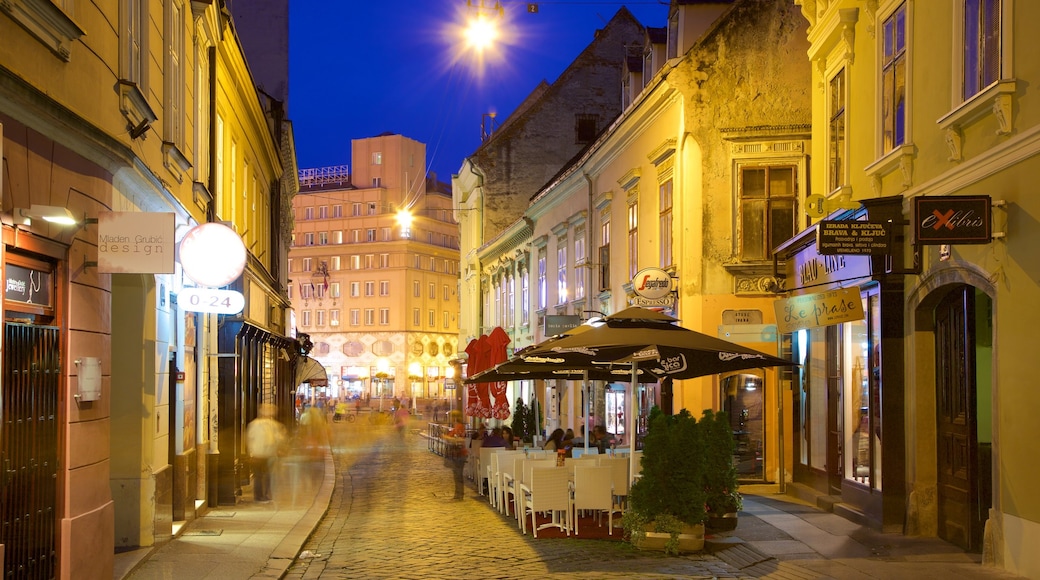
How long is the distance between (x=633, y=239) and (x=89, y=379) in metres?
15.9

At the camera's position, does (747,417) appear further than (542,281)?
No

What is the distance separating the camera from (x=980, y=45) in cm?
1052

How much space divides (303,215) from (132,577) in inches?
3448

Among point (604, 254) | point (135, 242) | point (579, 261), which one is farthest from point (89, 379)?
point (579, 261)

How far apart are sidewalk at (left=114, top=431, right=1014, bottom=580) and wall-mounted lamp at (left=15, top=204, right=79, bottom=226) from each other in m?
4.07

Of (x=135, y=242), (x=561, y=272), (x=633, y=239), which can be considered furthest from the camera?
(x=561, y=272)

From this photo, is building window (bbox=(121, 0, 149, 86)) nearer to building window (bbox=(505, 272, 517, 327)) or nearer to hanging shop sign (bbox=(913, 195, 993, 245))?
hanging shop sign (bbox=(913, 195, 993, 245))

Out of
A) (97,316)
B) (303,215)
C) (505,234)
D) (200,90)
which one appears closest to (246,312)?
(200,90)

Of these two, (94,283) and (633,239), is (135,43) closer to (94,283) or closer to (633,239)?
(94,283)

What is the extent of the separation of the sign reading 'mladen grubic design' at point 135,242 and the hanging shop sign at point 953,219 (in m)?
7.05

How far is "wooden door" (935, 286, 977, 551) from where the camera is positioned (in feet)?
37.3

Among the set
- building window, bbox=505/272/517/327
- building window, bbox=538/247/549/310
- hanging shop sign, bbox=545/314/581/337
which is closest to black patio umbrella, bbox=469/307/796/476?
hanging shop sign, bbox=545/314/581/337

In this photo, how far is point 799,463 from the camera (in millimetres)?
17438

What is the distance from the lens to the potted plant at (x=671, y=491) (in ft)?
39.1
